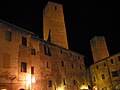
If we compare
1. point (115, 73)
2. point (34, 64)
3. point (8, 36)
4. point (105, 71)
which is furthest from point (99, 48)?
point (8, 36)

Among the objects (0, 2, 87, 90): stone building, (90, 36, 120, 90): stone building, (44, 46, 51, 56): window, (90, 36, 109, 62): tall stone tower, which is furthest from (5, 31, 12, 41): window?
(90, 36, 109, 62): tall stone tower

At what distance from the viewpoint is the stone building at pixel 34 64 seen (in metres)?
16.9

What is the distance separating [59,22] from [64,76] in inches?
663

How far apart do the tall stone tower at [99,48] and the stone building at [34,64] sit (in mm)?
13707

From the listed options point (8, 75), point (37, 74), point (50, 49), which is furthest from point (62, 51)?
point (8, 75)

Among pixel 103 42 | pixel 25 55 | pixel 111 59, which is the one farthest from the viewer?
pixel 103 42

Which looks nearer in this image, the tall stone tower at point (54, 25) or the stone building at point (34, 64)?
the stone building at point (34, 64)

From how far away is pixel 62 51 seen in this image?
1084 inches

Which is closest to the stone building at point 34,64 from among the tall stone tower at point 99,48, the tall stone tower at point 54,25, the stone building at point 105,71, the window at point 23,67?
the window at point 23,67

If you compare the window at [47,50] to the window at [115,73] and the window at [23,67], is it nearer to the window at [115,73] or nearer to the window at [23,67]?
the window at [23,67]

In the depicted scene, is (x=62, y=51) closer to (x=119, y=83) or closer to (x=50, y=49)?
(x=50, y=49)

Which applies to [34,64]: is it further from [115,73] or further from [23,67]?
[115,73]

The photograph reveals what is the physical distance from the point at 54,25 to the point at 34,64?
17.8 metres

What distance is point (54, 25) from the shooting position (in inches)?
1444
